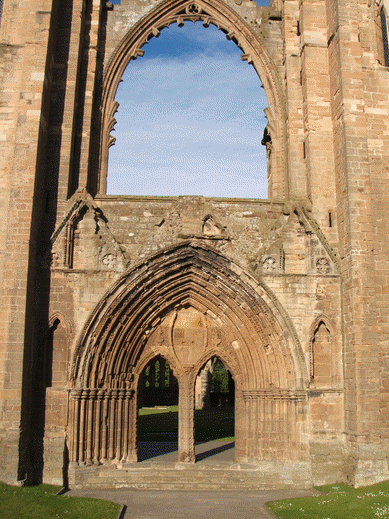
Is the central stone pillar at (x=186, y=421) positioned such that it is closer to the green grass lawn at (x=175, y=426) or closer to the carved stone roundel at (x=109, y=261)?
the carved stone roundel at (x=109, y=261)

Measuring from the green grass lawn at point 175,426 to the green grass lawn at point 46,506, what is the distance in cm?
777

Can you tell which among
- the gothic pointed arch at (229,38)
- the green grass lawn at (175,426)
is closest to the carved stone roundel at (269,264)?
the gothic pointed arch at (229,38)

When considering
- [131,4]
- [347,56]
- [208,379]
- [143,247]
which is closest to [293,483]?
[143,247]

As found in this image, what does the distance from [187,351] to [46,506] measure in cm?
501

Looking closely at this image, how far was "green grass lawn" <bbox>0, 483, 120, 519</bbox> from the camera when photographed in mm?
8797

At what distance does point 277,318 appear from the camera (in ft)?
40.0

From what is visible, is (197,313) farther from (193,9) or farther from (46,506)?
(193,9)

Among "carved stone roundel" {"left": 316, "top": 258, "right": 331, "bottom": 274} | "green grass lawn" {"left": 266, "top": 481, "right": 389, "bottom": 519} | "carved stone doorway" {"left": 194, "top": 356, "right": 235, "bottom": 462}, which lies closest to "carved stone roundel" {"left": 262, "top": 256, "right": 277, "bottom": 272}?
"carved stone roundel" {"left": 316, "top": 258, "right": 331, "bottom": 274}

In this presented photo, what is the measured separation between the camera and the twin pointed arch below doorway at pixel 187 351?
39.1 ft

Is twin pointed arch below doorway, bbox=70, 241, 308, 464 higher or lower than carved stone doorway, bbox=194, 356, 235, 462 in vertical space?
higher

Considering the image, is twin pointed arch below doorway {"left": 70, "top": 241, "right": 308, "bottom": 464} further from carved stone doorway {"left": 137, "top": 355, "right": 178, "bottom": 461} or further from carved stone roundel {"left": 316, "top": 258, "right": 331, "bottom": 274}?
carved stone doorway {"left": 137, "top": 355, "right": 178, "bottom": 461}

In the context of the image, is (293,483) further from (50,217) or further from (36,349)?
(50,217)

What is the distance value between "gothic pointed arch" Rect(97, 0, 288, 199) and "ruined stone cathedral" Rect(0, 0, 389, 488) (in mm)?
160

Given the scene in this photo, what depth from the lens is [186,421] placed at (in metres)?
12.8
